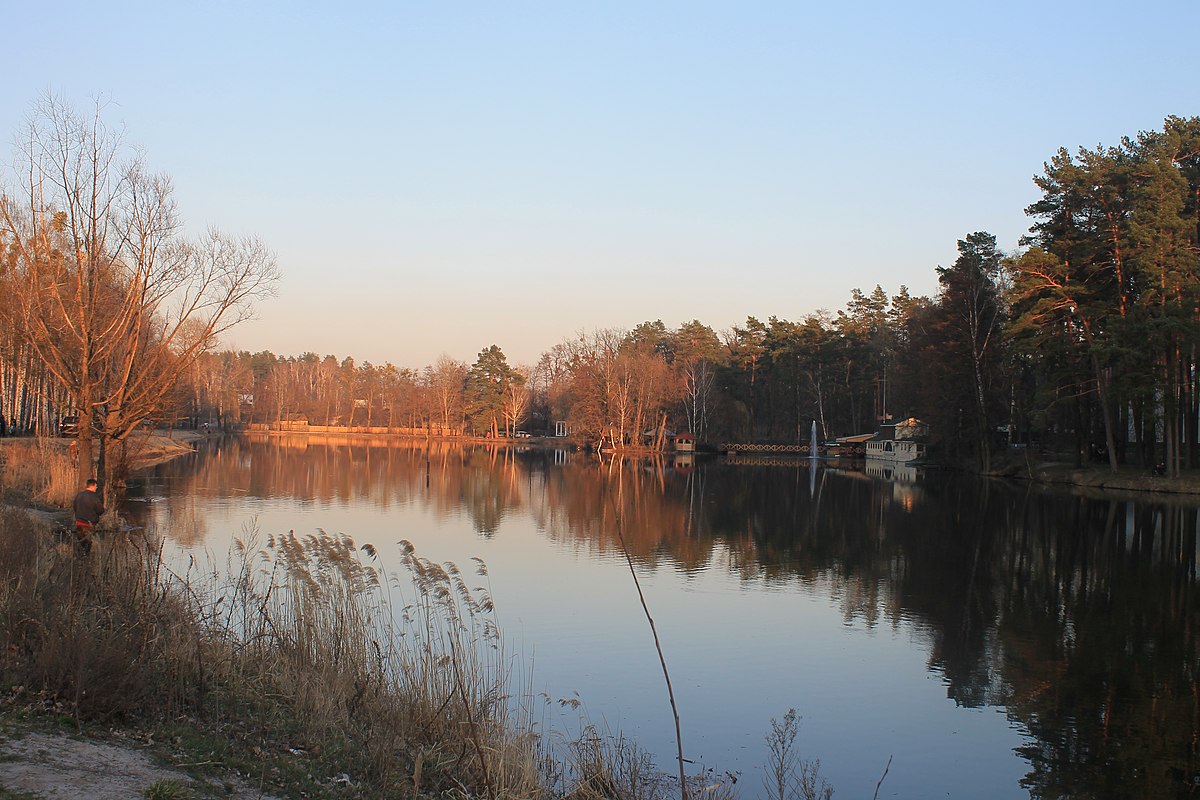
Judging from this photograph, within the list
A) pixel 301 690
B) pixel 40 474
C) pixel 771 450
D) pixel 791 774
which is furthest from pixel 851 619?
pixel 771 450

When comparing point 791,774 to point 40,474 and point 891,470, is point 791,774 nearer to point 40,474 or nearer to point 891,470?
point 40,474

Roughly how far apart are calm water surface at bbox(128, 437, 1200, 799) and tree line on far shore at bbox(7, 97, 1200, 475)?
5.90 meters

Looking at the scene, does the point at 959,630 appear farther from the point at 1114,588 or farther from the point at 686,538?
the point at 686,538

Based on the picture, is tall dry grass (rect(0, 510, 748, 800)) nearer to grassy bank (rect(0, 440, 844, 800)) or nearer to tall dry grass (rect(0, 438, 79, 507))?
grassy bank (rect(0, 440, 844, 800))

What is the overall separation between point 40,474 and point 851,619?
23.0 meters

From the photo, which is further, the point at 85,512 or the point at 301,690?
the point at 85,512

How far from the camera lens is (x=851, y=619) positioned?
54.3ft

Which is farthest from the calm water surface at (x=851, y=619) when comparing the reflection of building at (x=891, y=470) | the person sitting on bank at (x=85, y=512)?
the reflection of building at (x=891, y=470)

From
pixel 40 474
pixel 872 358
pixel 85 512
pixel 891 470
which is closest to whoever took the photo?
pixel 85 512

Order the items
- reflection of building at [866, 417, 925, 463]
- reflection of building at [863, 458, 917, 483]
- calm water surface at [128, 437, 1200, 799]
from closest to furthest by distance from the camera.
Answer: calm water surface at [128, 437, 1200, 799]
reflection of building at [863, 458, 917, 483]
reflection of building at [866, 417, 925, 463]

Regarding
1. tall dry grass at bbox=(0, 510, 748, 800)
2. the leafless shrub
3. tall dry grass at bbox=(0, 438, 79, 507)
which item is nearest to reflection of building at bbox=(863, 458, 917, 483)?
tall dry grass at bbox=(0, 438, 79, 507)

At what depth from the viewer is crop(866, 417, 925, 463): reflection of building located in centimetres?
7369

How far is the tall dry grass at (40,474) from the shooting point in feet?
83.1

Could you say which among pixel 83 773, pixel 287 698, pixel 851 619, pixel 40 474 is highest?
pixel 40 474
